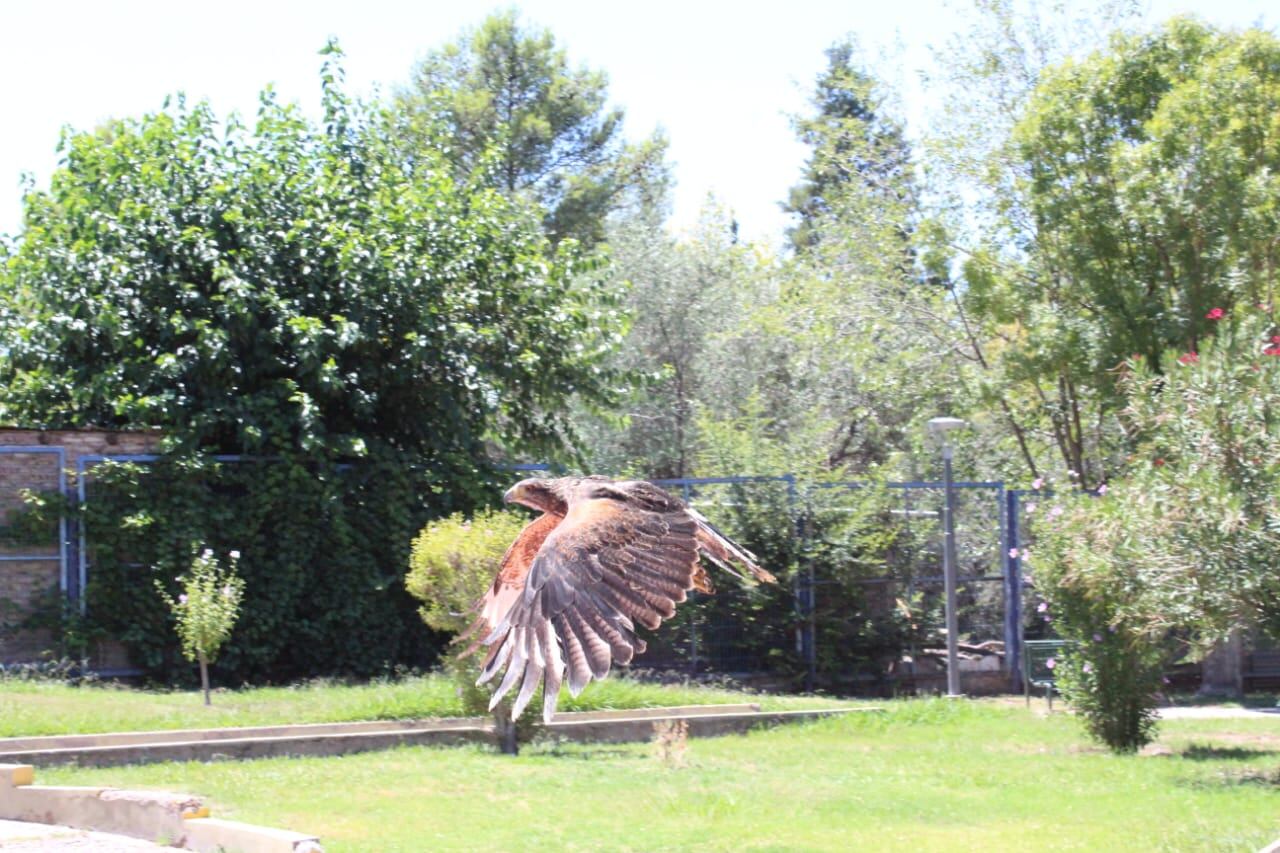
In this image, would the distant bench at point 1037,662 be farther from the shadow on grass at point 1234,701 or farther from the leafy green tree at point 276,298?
the leafy green tree at point 276,298

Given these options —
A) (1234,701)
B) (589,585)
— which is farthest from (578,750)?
(1234,701)

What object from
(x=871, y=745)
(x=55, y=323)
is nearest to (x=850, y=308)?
(x=871, y=745)

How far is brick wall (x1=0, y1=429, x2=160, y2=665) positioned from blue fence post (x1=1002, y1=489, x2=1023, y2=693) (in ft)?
29.7

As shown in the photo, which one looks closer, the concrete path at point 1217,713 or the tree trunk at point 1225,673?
the concrete path at point 1217,713

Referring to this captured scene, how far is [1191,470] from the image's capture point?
9.84m

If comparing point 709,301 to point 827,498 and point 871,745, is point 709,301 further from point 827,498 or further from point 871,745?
point 871,745

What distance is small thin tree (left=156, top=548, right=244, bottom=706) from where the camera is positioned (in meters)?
13.0

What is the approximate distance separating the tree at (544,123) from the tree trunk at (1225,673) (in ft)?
60.1

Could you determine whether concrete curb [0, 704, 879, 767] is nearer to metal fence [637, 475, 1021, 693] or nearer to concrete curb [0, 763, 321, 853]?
concrete curb [0, 763, 321, 853]

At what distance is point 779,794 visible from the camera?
9.76 metres

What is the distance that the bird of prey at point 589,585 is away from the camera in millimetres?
5949

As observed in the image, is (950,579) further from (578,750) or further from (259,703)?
(259,703)

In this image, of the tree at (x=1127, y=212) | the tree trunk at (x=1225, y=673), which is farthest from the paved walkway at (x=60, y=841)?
the tree trunk at (x=1225, y=673)

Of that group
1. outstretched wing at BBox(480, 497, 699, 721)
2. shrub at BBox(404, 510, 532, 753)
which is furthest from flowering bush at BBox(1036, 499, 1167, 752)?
outstretched wing at BBox(480, 497, 699, 721)
